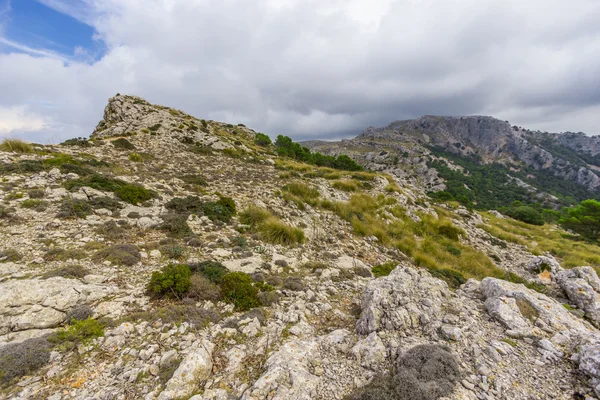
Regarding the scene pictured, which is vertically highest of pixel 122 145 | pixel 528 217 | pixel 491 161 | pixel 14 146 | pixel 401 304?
pixel 491 161

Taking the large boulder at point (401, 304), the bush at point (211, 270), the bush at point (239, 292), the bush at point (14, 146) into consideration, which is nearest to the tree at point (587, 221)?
the large boulder at point (401, 304)

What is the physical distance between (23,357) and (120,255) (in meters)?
3.40

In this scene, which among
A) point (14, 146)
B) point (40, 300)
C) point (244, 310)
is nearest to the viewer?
point (40, 300)

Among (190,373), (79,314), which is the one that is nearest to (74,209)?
(79,314)

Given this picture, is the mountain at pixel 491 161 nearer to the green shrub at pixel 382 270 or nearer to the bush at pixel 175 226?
the green shrub at pixel 382 270

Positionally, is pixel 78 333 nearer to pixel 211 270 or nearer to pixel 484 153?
pixel 211 270

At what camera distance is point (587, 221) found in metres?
32.2

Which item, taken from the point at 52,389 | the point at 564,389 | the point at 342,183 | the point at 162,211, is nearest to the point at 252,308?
the point at 52,389

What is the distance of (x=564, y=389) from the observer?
350 cm

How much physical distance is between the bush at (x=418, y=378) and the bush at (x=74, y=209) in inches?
436

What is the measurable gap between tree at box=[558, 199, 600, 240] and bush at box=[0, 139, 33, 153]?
61016mm

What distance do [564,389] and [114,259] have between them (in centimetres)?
1003

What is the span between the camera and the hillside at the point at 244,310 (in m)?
3.63

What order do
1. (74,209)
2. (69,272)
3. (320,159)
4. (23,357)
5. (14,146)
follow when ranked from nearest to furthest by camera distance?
(23,357), (69,272), (74,209), (14,146), (320,159)
